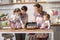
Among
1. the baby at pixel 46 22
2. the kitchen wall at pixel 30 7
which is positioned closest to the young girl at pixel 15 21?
the baby at pixel 46 22

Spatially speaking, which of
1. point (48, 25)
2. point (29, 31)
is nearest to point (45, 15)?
point (48, 25)

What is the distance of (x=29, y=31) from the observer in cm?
145

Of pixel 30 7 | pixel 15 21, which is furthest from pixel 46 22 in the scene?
pixel 30 7

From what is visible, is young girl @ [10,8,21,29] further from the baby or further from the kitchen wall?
the kitchen wall

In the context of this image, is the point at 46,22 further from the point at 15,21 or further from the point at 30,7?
the point at 30,7

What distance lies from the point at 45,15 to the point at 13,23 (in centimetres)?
29

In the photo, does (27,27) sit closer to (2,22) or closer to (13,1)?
(2,22)

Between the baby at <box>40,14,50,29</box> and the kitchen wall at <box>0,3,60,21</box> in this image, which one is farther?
the kitchen wall at <box>0,3,60,21</box>

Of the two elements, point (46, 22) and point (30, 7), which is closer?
point (46, 22)

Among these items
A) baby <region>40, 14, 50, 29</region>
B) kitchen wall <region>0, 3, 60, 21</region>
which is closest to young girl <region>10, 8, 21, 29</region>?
baby <region>40, 14, 50, 29</region>

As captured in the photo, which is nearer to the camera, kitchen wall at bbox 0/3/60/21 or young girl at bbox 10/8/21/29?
young girl at bbox 10/8/21/29

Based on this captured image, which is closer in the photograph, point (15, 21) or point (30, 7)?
point (15, 21)

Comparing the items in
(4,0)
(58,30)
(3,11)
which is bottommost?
(58,30)

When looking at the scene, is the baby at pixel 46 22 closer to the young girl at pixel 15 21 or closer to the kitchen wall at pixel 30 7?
the young girl at pixel 15 21
